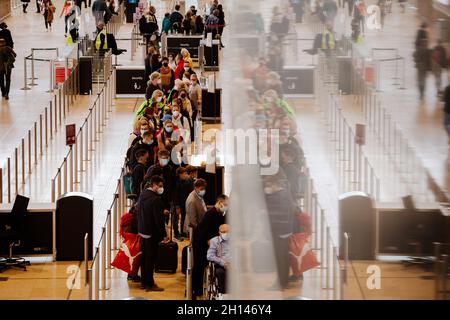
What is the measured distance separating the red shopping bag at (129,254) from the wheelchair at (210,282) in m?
0.97

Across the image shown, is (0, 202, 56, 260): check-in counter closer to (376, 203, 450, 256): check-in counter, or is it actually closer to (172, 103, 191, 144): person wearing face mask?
(172, 103, 191, 144): person wearing face mask

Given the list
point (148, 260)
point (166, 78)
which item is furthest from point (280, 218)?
point (166, 78)

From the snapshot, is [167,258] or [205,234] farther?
[167,258]

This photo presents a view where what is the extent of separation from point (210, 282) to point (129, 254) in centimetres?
161

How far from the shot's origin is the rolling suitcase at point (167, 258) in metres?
10.2

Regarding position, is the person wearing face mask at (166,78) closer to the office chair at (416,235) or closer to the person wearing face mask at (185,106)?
the person wearing face mask at (185,106)

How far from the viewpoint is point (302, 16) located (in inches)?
78.0

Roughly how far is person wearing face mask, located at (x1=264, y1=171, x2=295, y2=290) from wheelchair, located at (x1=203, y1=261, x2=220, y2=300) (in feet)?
18.3

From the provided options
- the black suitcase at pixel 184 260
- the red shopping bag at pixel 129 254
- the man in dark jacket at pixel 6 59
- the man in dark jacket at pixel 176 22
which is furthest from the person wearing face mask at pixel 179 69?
the red shopping bag at pixel 129 254

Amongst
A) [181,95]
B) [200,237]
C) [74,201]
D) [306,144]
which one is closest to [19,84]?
[181,95]

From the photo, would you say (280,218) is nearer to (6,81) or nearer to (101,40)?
(6,81)

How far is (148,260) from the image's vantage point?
961cm

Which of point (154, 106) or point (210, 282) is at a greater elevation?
point (154, 106)

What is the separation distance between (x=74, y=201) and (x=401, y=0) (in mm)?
9390
